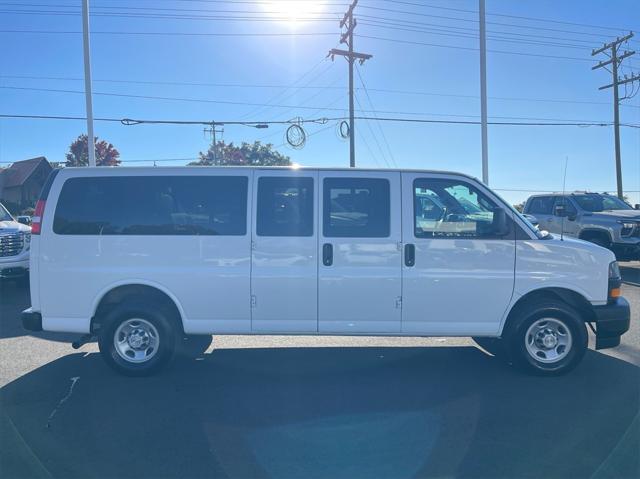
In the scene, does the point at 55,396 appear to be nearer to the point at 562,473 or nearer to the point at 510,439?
the point at 510,439

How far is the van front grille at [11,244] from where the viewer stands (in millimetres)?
10219

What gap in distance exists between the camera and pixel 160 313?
5.33 meters

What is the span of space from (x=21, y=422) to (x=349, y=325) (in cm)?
311

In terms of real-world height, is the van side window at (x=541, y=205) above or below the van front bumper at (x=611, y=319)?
above

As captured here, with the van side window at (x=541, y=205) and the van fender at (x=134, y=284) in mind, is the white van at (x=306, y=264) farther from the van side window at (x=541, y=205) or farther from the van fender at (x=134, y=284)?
the van side window at (x=541, y=205)

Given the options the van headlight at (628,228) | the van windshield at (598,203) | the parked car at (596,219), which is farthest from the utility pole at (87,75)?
the van headlight at (628,228)

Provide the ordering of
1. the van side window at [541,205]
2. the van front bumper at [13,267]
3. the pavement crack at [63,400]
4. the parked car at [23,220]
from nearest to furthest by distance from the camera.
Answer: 1. the pavement crack at [63,400]
2. the van front bumper at [13,267]
3. the parked car at [23,220]
4. the van side window at [541,205]

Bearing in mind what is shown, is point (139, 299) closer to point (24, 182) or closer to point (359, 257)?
point (359, 257)

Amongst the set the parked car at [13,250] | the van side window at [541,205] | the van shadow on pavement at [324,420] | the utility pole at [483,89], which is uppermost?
the utility pole at [483,89]

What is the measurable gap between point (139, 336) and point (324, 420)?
2.35m

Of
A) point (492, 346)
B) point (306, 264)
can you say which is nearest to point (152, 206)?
point (306, 264)

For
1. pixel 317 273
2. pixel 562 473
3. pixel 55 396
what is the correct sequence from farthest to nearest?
1. pixel 317 273
2. pixel 55 396
3. pixel 562 473

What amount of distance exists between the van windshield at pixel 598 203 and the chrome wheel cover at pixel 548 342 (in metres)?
8.83

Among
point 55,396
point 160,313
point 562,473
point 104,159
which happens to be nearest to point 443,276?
point 562,473
